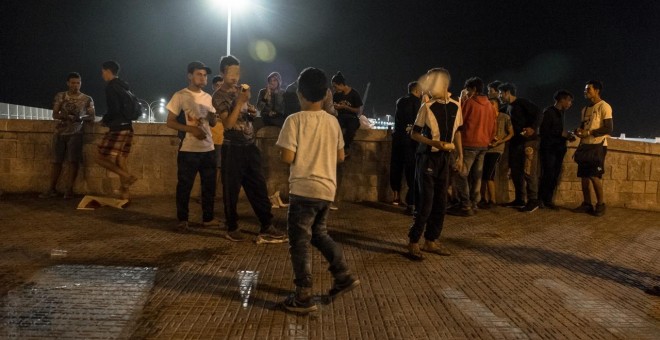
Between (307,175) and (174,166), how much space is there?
5.60 meters

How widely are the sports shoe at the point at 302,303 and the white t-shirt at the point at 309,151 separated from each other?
670 mm

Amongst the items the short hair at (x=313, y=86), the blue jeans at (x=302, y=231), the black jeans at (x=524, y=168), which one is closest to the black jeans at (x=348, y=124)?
the black jeans at (x=524, y=168)

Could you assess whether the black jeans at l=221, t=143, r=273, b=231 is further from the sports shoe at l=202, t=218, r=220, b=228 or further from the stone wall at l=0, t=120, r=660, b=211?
the stone wall at l=0, t=120, r=660, b=211

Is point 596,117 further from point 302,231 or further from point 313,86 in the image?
point 302,231

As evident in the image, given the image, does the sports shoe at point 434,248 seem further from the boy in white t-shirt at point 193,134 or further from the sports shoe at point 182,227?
the sports shoe at point 182,227

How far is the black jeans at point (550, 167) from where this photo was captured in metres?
8.55

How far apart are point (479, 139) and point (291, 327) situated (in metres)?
5.10

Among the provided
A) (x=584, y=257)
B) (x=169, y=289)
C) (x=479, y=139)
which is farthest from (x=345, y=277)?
(x=479, y=139)

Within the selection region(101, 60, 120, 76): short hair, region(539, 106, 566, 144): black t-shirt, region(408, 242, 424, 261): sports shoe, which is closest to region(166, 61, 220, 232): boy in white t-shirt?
region(101, 60, 120, 76): short hair

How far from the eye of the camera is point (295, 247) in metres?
3.83

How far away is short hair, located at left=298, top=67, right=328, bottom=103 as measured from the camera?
3.89 metres

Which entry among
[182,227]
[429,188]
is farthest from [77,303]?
[429,188]

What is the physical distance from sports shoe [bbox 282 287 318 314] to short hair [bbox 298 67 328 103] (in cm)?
136

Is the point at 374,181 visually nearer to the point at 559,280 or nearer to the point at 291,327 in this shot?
the point at 559,280
